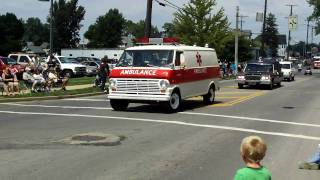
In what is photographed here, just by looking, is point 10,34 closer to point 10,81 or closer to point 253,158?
point 10,81

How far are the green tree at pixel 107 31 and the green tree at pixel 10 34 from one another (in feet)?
107

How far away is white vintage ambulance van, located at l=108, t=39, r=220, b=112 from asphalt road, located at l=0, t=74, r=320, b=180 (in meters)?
0.57

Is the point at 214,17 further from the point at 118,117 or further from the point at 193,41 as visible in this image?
the point at 118,117

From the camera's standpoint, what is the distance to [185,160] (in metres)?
9.86

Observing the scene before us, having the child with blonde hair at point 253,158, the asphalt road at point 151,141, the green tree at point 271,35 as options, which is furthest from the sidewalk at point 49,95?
the green tree at point 271,35

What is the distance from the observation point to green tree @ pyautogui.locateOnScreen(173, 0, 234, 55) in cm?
6162

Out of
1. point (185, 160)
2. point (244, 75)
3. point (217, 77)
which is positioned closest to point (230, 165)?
point (185, 160)

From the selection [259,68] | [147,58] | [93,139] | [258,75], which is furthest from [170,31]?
[93,139]

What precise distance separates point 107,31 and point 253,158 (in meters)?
141

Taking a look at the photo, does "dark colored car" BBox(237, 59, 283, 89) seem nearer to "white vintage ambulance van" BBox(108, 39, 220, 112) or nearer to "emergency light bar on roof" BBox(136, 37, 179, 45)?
"emergency light bar on roof" BBox(136, 37, 179, 45)

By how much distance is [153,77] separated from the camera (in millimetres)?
18578

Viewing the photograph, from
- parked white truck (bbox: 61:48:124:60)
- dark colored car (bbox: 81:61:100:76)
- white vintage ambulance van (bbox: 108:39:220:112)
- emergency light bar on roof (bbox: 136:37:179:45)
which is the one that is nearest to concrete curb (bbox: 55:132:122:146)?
white vintage ambulance van (bbox: 108:39:220:112)

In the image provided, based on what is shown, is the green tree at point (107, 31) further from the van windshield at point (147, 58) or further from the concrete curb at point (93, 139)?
the concrete curb at point (93, 139)

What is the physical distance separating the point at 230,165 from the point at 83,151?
2.78m
